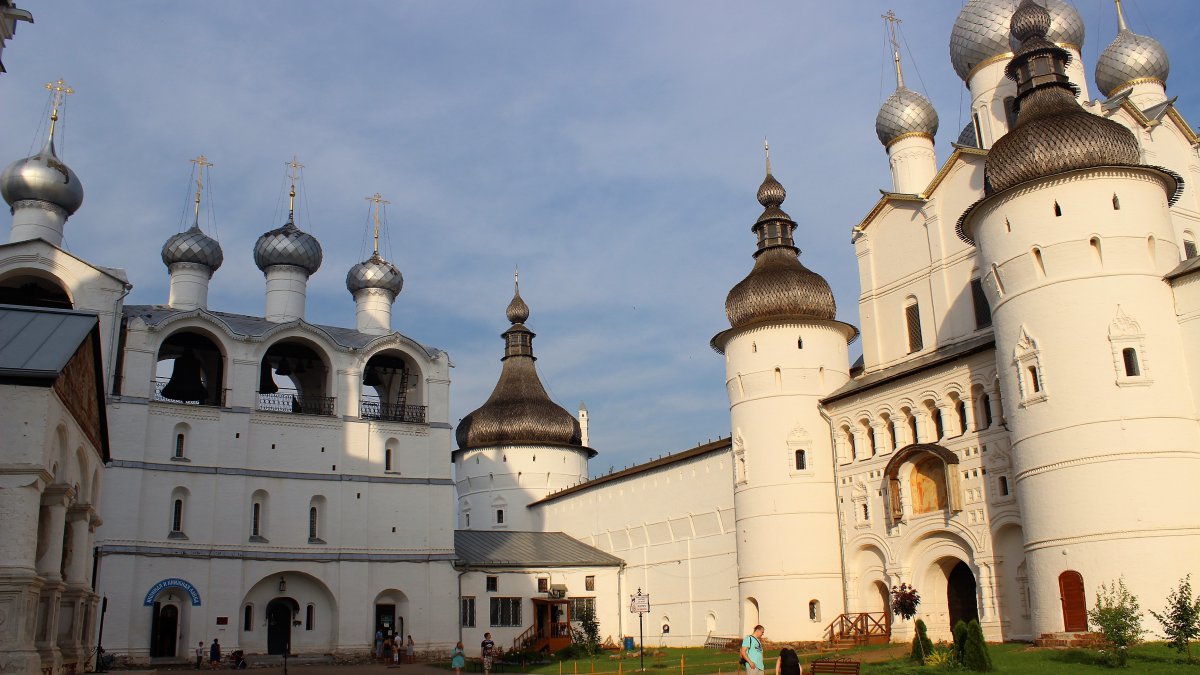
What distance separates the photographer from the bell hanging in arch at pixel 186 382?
32.5 m

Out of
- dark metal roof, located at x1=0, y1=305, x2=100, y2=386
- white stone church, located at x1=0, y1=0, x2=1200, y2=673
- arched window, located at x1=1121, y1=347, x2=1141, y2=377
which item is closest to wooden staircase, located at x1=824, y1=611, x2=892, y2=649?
white stone church, located at x1=0, y1=0, x2=1200, y2=673

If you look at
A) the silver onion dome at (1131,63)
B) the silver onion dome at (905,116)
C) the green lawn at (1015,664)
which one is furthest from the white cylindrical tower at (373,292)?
the silver onion dome at (1131,63)

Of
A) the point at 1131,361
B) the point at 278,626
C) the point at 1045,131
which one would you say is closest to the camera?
the point at 1131,361

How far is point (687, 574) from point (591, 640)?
12.8ft

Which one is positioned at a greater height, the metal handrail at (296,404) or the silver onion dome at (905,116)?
the silver onion dome at (905,116)

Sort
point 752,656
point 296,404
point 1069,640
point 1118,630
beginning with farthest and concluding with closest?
point 296,404
point 1069,640
point 1118,630
point 752,656

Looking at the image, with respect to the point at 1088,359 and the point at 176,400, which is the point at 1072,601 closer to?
the point at 1088,359

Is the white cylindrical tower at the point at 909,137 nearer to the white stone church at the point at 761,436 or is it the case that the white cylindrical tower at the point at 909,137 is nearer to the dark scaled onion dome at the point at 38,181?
the white stone church at the point at 761,436

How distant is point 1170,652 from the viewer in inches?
645

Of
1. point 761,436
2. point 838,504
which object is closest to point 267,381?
point 761,436

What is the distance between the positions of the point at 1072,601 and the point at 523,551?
2036cm

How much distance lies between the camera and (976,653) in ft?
52.2

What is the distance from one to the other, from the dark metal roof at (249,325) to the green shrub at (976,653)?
20.9m

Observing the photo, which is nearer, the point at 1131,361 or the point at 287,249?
the point at 1131,361
